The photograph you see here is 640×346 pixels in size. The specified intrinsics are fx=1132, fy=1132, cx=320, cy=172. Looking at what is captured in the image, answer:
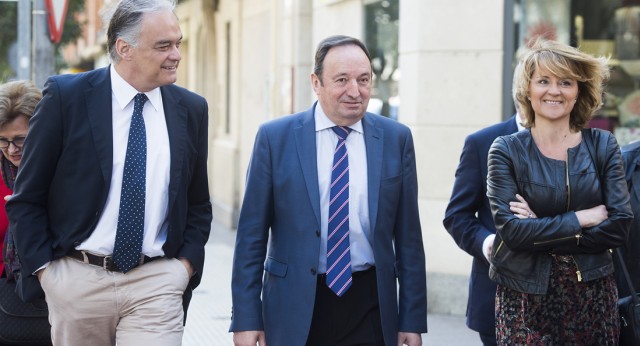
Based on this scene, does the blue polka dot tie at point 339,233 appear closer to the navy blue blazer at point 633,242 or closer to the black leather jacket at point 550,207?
the black leather jacket at point 550,207

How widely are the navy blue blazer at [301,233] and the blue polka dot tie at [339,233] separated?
0.20 ft

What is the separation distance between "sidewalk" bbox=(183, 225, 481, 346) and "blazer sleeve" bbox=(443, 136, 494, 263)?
331 cm

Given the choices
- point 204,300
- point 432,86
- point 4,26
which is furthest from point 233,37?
point 432,86

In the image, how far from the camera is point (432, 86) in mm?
9266

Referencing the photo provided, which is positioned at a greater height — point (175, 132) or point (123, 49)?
point (123, 49)

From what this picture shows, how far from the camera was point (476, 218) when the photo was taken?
5219 mm

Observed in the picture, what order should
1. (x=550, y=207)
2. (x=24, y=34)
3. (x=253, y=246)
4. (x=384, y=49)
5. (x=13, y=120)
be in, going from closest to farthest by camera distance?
(x=550, y=207) → (x=253, y=246) → (x=13, y=120) → (x=24, y=34) → (x=384, y=49)

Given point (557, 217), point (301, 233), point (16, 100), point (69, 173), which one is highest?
point (16, 100)

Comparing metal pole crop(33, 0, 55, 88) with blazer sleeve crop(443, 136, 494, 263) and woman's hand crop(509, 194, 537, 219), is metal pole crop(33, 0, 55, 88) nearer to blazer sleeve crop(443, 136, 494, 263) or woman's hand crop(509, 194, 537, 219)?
blazer sleeve crop(443, 136, 494, 263)

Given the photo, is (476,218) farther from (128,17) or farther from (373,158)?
(128,17)

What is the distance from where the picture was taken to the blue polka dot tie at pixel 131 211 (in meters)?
4.47

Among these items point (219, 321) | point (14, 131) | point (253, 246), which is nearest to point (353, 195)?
point (253, 246)

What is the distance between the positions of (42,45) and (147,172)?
15.0 ft

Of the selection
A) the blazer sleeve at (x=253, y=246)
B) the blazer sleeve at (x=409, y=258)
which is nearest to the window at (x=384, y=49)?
the blazer sleeve at (x=409, y=258)
